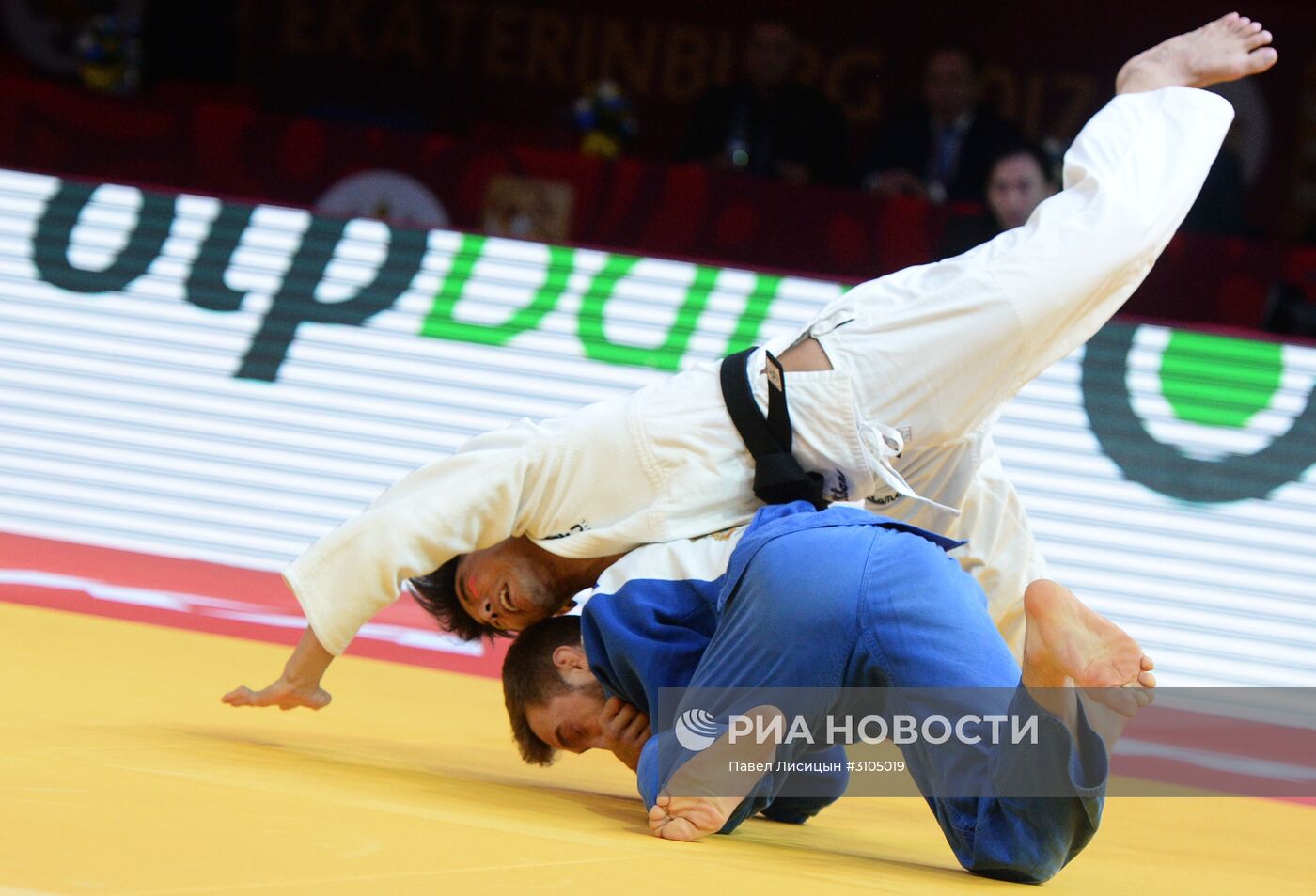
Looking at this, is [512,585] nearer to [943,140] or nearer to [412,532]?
[412,532]

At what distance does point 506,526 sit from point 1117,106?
Answer: 1.22 meters

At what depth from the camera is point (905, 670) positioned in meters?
2.08

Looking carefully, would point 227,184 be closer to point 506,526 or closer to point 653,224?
point 653,224

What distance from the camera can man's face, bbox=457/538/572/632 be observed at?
107 inches

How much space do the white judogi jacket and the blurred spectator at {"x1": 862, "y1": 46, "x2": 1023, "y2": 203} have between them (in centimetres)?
368

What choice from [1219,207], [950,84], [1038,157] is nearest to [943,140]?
[950,84]

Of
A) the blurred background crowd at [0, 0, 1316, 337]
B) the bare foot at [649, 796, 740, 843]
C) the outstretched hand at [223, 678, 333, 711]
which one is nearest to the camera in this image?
the bare foot at [649, 796, 740, 843]

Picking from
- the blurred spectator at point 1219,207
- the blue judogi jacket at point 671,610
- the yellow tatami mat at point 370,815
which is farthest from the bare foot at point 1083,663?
the blurred spectator at point 1219,207

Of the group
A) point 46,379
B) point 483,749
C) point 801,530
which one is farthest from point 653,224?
point 801,530

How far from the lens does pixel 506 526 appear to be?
2568mm

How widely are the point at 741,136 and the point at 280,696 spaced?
4.74 metres

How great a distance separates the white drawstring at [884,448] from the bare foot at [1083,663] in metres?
0.65

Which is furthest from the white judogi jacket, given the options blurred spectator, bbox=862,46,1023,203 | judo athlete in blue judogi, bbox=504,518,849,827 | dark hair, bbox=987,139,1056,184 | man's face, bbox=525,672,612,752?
blurred spectator, bbox=862,46,1023,203

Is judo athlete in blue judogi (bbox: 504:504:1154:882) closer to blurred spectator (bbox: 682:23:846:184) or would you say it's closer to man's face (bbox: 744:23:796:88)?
blurred spectator (bbox: 682:23:846:184)
